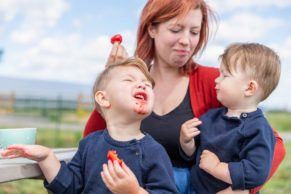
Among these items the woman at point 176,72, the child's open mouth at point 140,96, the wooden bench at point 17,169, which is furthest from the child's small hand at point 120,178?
the woman at point 176,72

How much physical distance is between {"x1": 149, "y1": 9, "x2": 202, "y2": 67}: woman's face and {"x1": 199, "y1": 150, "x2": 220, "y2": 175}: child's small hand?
439 mm

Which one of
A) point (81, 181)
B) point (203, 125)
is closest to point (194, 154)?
point (203, 125)

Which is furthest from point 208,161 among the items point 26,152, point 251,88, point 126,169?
point 26,152

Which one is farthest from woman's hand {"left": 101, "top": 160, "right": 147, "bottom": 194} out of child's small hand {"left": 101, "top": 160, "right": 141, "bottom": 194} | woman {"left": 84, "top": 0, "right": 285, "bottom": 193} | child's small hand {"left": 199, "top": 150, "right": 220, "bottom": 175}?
woman {"left": 84, "top": 0, "right": 285, "bottom": 193}

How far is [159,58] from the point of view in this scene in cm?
222

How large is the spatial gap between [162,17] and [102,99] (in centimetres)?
53

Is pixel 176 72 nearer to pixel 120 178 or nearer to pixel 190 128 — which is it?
pixel 190 128

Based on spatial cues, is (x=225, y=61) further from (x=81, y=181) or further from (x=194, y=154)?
(x=81, y=181)

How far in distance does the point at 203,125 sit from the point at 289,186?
423 centimetres

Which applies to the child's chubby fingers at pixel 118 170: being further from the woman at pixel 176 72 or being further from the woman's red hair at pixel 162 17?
the woman's red hair at pixel 162 17

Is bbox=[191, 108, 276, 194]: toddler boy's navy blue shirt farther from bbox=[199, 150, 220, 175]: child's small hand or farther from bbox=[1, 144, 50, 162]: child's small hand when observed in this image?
bbox=[1, 144, 50, 162]: child's small hand

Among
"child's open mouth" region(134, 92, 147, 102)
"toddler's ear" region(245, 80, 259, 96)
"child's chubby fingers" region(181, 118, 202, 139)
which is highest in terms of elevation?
"toddler's ear" region(245, 80, 259, 96)

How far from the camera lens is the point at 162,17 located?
210cm

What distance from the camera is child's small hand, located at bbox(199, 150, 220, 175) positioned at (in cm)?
181
